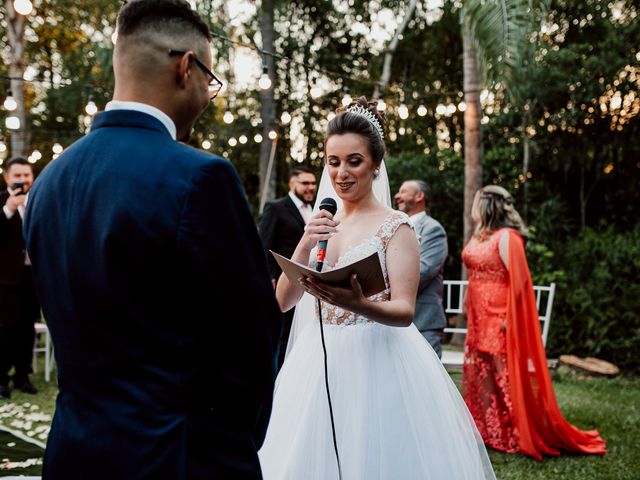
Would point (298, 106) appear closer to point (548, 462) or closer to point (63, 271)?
point (548, 462)

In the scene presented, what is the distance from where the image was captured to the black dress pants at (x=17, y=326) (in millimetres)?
6477

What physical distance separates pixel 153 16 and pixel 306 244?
1.27 m

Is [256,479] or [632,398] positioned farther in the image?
[632,398]

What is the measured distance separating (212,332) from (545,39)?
1244 cm

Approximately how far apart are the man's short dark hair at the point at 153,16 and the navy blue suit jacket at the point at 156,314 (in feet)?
0.77

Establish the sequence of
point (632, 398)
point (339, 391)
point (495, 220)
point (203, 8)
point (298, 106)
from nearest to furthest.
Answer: point (339, 391) → point (495, 220) → point (632, 398) → point (203, 8) → point (298, 106)

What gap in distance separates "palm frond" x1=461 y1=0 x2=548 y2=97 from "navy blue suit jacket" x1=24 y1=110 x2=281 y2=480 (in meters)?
6.62

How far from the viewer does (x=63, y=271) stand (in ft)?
4.04

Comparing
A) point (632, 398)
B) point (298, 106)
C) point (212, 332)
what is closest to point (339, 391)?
point (212, 332)

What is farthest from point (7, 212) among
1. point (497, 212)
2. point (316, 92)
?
point (316, 92)

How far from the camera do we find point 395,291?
7.81 feet

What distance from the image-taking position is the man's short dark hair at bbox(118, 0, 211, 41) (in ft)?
4.34

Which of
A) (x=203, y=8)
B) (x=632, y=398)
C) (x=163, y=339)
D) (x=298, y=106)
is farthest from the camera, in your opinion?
(x=298, y=106)

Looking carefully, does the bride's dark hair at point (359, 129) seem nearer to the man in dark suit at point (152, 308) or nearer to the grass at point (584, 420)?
the man in dark suit at point (152, 308)
